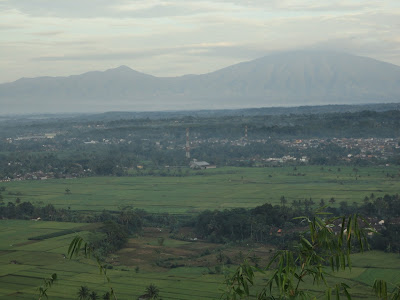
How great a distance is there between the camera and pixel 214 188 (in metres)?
42.2

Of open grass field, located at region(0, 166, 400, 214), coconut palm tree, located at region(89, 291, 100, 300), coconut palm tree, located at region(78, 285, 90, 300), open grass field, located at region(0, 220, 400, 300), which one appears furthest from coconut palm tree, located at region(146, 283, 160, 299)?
open grass field, located at region(0, 166, 400, 214)

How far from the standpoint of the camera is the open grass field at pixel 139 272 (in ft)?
63.9

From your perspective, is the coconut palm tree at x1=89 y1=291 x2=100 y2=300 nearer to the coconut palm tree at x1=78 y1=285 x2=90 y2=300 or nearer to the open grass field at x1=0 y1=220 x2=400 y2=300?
the coconut palm tree at x1=78 y1=285 x2=90 y2=300

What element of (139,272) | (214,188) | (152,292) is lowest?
(139,272)

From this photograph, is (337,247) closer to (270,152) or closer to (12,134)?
(270,152)

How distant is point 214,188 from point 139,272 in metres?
20.2

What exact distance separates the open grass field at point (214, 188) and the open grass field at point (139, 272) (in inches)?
309

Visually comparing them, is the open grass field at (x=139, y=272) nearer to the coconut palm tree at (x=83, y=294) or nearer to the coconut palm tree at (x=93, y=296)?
the coconut palm tree at (x=83, y=294)

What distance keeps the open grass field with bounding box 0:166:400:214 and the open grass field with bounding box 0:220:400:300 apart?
786 centimetres

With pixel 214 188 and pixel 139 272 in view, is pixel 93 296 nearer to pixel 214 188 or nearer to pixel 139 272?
pixel 139 272

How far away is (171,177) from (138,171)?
5.36 metres

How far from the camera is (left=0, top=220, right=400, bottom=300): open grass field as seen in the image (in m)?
19.5

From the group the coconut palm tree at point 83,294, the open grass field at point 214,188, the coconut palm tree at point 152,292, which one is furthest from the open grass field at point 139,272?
the open grass field at point 214,188

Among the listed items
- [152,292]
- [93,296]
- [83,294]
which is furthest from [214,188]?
[93,296]
